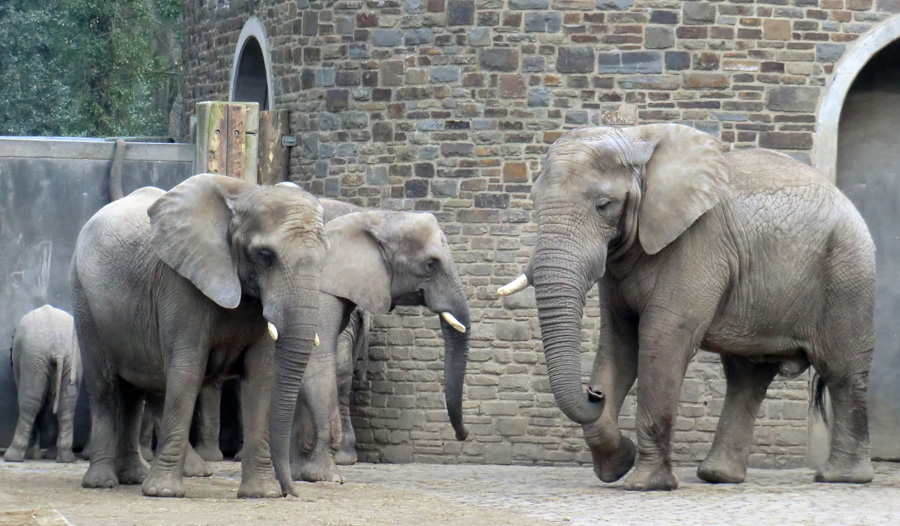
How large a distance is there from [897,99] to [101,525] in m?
8.88

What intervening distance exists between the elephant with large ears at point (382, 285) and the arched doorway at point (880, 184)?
4473 millimetres

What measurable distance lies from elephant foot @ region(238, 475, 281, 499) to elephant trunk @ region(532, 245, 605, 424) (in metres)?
1.79

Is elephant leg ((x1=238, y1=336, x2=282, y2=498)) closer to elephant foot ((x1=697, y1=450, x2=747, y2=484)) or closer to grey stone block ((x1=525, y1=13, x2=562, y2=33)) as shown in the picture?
elephant foot ((x1=697, y1=450, x2=747, y2=484))

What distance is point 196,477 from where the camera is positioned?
12.1m

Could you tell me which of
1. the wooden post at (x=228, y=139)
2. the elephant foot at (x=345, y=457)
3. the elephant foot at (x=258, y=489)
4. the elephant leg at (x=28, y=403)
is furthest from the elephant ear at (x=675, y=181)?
the elephant leg at (x=28, y=403)

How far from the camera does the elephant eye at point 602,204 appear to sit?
35.3 ft

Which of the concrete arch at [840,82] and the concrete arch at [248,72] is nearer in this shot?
the concrete arch at [840,82]

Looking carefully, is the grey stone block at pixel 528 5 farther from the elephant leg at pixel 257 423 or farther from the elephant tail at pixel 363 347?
the elephant leg at pixel 257 423

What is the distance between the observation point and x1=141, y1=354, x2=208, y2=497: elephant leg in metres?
10.2

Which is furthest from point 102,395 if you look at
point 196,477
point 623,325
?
point 623,325

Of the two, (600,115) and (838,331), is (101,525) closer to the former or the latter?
(838,331)

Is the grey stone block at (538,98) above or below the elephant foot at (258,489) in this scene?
above

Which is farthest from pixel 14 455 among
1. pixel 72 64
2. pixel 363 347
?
pixel 72 64

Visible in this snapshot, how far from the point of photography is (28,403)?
1360cm
